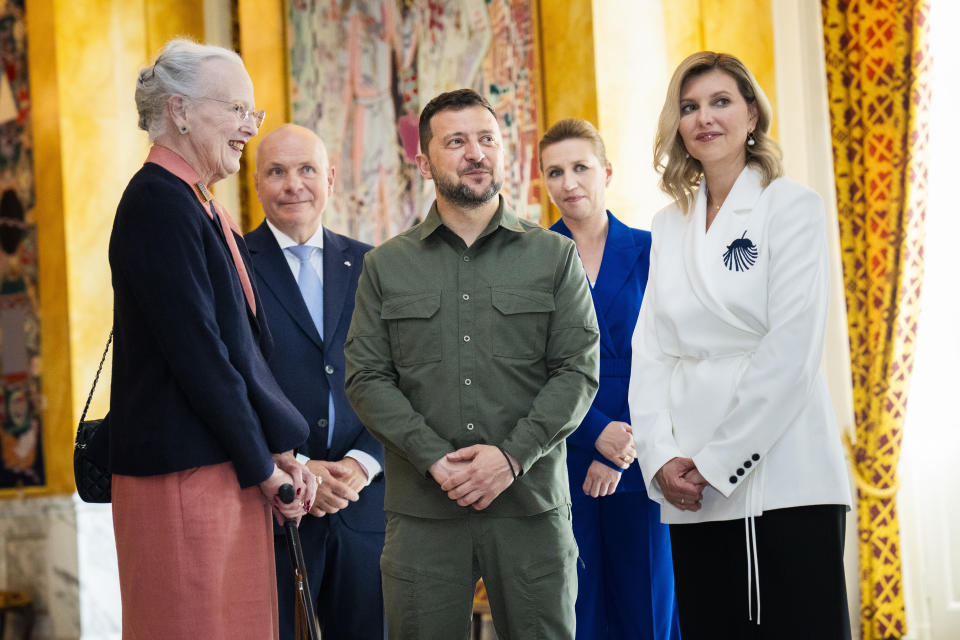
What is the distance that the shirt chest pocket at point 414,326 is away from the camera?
247 centimetres

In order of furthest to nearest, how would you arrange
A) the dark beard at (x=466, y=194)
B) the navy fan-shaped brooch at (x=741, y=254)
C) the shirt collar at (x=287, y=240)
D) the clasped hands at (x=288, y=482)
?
the shirt collar at (x=287, y=240) < the dark beard at (x=466, y=194) < the navy fan-shaped brooch at (x=741, y=254) < the clasped hands at (x=288, y=482)

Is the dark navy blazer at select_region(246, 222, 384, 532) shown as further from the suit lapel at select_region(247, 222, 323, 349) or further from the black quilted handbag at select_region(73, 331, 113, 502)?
the black quilted handbag at select_region(73, 331, 113, 502)

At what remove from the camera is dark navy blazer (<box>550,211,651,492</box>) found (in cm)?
300

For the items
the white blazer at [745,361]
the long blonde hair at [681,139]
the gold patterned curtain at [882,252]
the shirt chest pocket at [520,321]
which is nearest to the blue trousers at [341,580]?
the shirt chest pocket at [520,321]

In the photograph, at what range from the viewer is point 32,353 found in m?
6.03

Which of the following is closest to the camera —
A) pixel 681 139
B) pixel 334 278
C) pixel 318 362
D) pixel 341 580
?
pixel 681 139

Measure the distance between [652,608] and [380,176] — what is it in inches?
142

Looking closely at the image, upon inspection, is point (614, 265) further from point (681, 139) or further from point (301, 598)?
point (301, 598)

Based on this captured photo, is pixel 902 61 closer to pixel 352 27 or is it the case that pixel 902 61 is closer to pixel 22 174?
pixel 352 27

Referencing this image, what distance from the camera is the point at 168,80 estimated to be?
2.26 m

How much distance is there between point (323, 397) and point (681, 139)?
125 centimetres

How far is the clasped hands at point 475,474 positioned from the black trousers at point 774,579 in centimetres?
45

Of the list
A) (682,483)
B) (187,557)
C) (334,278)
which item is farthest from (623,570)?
(187,557)

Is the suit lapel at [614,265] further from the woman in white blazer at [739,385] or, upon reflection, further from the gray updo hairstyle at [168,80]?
the gray updo hairstyle at [168,80]
